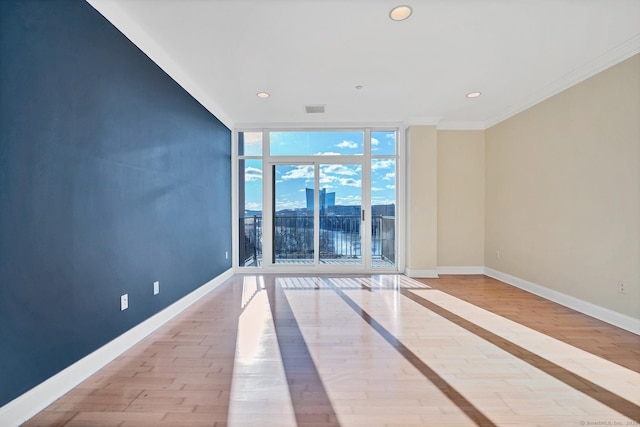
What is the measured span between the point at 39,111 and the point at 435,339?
3.21 metres

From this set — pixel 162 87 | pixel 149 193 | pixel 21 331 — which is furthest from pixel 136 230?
pixel 162 87

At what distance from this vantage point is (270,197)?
471 cm

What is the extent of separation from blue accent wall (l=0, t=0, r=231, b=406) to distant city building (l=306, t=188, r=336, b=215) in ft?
7.70

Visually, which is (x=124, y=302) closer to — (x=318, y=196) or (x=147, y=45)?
(x=147, y=45)

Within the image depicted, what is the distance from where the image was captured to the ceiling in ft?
6.61

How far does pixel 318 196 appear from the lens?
4.73 m

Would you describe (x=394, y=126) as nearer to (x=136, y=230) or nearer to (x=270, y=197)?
(x=270, y=197)

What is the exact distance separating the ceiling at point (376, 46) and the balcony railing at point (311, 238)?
199 centimetres

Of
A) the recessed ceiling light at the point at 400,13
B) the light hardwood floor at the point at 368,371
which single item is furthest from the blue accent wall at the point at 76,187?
the recessed ceiling light at the point at 400,13

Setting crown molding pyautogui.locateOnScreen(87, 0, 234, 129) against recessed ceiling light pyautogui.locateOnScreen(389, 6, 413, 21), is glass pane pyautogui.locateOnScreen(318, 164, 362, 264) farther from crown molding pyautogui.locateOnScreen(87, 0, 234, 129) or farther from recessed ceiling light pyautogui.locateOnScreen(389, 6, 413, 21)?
recessed ceiling light pyautogui.locateOnScreen(389, 6, 413, 21)

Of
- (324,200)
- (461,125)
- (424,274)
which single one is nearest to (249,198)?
(324,200)

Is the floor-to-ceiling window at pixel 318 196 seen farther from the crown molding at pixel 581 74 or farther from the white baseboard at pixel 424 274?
the crown molding at pixel 581 74

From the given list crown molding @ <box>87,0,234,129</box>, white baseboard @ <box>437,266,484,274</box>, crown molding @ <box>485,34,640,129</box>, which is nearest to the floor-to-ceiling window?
white baseboard @ <box>437,266,484,274</box>

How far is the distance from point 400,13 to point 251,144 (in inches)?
130
